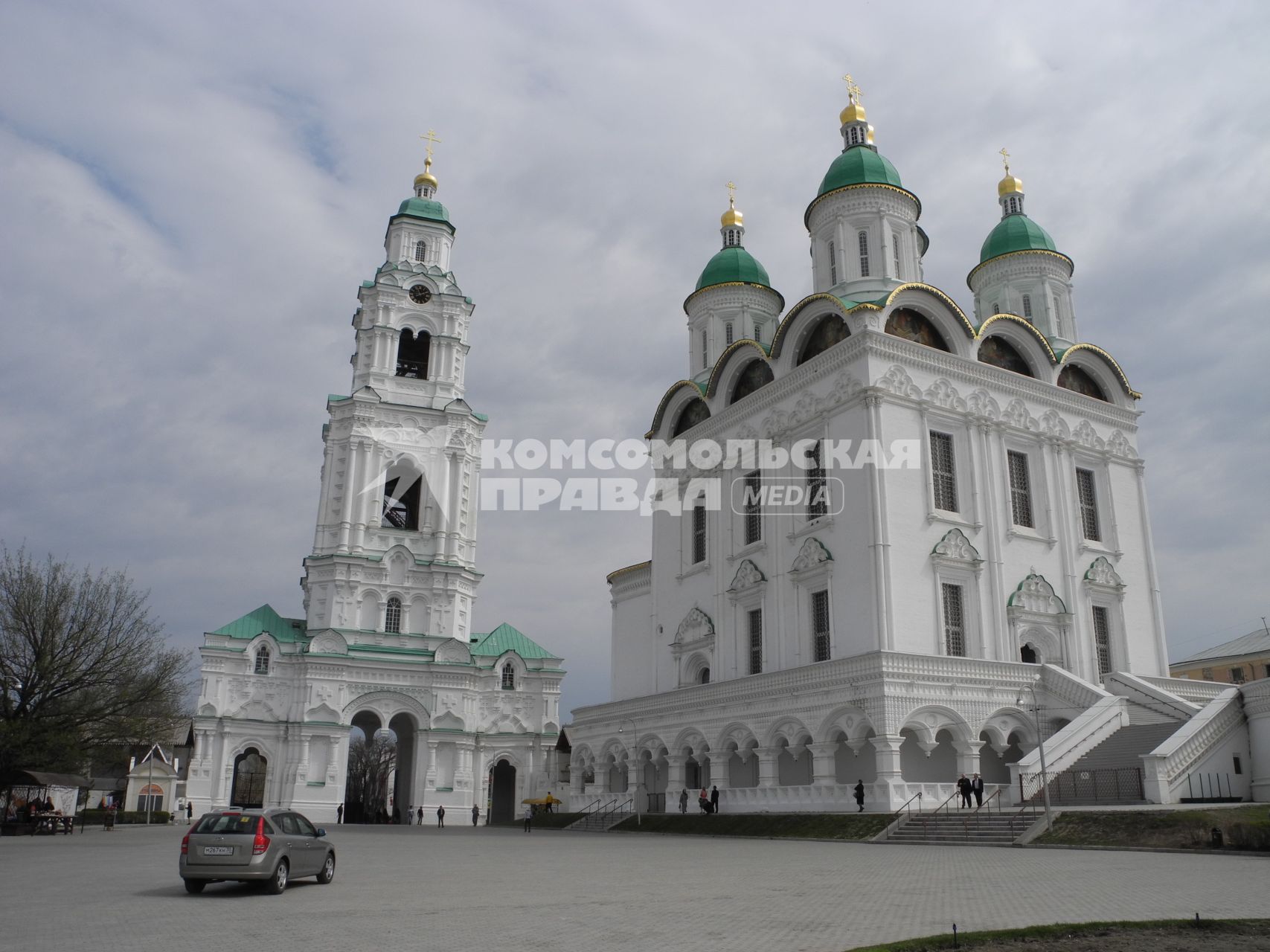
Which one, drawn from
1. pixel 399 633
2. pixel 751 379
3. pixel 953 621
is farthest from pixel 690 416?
pixel 399 633

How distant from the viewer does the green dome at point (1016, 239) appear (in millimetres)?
35750

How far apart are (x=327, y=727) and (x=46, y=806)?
12659 mm

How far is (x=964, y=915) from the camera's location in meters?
9.14

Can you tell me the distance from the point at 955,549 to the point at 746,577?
6.55 metres

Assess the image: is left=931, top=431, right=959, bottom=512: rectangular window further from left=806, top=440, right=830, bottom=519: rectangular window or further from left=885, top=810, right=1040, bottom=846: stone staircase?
left=885, top=810, right=1040, bottom=846: stone staircase

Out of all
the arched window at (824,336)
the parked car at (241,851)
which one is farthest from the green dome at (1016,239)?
the parked car at (241,851)

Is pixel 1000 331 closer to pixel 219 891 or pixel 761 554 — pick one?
pixel 761 554

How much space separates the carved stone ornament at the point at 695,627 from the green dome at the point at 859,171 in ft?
48.1

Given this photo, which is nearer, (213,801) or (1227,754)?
(1227,754)

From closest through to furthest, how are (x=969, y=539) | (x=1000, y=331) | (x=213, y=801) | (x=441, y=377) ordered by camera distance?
(x=969, y=539) < (x=1000, y=331) < (x=213, y=801) < (x=441, y=377)

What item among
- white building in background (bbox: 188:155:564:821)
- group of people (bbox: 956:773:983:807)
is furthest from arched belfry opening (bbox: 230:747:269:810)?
group of people (bbox: 956:773:983:807)

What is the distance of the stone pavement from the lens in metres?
8.26

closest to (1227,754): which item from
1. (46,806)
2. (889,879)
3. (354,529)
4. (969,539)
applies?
(969,539)

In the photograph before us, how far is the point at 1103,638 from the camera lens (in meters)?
30.4
